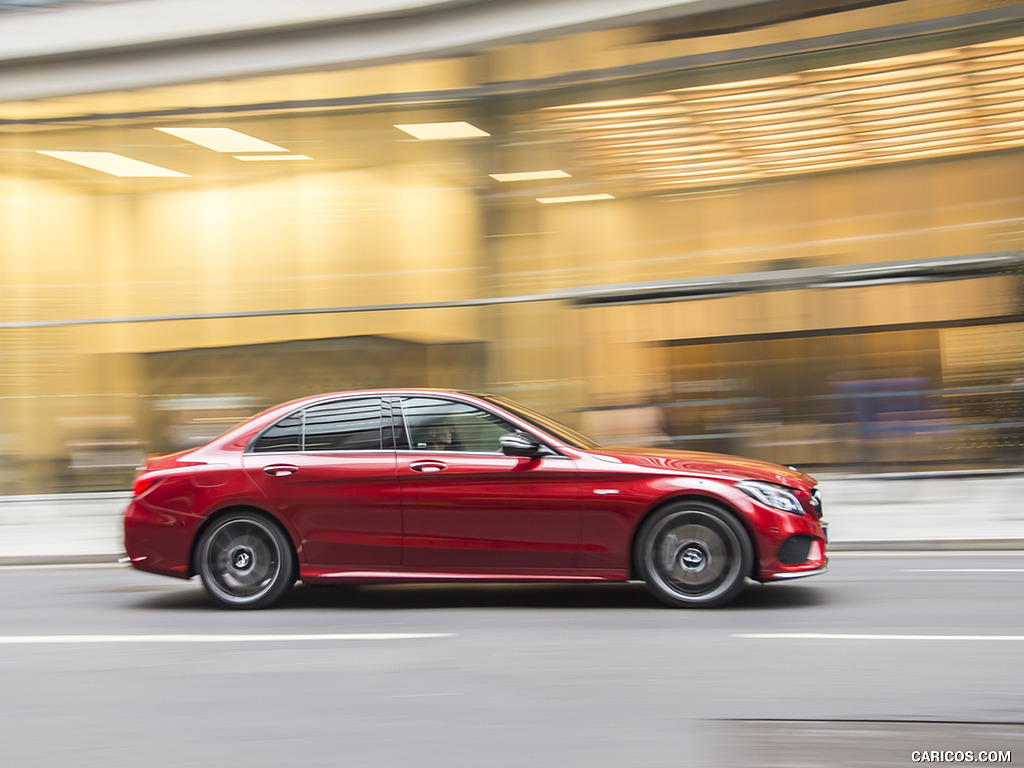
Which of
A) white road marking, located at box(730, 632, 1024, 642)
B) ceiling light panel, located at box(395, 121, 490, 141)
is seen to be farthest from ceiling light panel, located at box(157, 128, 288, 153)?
white road marking, located at box(730, 632, 1024, 642)

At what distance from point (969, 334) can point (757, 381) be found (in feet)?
8.92

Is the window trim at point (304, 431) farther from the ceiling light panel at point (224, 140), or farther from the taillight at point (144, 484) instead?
the ceiling light panel at point (224, 140)

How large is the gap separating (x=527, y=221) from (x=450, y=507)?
9184mm

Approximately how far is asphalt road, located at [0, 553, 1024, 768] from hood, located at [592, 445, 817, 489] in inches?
32.0

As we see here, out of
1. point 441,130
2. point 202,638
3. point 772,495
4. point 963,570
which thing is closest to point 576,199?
point 441,130

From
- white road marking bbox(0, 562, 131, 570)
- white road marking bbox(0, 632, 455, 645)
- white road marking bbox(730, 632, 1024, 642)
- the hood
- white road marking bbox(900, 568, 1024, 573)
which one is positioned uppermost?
the hood

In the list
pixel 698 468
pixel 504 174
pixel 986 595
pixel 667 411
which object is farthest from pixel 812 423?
pixel 698 468

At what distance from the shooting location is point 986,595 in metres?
7.08

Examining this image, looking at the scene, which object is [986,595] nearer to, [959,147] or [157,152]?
[959,147]

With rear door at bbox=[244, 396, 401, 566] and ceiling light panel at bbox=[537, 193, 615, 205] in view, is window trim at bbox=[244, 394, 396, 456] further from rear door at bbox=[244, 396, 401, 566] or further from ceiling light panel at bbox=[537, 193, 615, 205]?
ceiling light panel at bbox=[537, 193, 615, 205]

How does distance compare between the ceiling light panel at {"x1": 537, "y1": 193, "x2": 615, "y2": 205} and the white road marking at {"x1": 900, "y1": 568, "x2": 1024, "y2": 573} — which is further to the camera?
the ceiling light panel at {"x1": 537, "y1": 193, "x2": 615, "y2": 205}

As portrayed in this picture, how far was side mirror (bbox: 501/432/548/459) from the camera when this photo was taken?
264 inches

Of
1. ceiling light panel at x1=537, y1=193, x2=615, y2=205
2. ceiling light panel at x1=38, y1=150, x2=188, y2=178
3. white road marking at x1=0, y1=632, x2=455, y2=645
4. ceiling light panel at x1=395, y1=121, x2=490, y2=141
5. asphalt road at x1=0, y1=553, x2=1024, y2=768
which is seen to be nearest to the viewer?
asphalt road at x1=0, y1=553, x2=1024, y2=768

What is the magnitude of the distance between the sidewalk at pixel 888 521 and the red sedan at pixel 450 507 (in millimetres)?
3154
